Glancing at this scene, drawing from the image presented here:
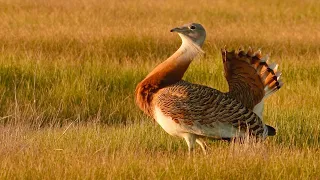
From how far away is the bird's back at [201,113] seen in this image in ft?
17.6

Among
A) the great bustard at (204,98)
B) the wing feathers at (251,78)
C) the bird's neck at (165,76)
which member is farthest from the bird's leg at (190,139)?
the wing feathers at (251,78)

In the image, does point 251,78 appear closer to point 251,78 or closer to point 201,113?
point 251,78

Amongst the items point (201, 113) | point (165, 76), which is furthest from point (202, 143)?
point (165, 76)

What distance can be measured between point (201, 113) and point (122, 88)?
289cm

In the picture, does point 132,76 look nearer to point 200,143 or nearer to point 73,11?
point 200,143

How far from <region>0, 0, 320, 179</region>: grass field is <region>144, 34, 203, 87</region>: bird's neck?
0.49 metres

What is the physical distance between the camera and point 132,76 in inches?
331

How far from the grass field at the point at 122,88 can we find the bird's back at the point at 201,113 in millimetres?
162

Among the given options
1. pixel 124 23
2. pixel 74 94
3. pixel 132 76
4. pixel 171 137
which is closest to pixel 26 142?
pixel 171 137

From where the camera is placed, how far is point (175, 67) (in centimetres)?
565

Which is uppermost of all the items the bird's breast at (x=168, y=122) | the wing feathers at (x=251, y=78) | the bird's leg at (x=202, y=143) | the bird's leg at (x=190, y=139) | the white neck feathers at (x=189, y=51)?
the white neck feathers at (x=189, y=51)

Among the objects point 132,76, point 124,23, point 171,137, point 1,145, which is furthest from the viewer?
point 124,23

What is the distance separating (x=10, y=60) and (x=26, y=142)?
3266 millimetres

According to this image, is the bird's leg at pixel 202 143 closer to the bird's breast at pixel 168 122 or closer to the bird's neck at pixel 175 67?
the bird's breast at pixel 168 122
